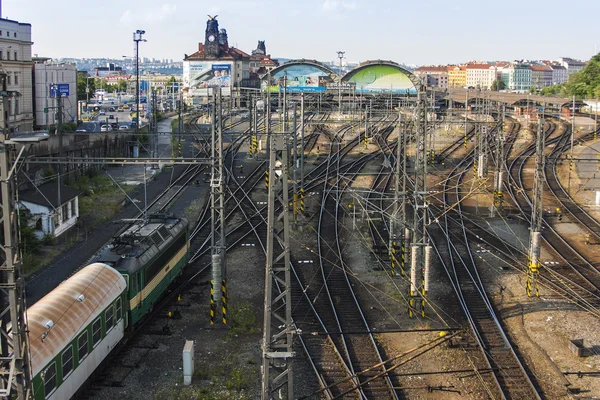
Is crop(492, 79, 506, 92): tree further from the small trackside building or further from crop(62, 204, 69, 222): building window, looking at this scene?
crop(62, 204, 69, 222): building window

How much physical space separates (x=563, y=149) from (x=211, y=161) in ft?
106

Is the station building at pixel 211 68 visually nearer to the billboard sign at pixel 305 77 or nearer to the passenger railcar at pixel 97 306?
the billboard sign at pixel 305 77

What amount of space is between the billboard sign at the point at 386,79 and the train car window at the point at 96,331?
2518 inches

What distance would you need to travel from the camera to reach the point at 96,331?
1120 cm

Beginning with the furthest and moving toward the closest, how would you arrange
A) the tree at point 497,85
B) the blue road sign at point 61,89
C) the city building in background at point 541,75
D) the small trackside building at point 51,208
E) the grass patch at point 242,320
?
1. the city building in background at point 541,75
2. the tree at point 497,85
3. the blue road sign at point 61,89
4. the small trackside building at point 51,208
5. the grass patch at point 242,320

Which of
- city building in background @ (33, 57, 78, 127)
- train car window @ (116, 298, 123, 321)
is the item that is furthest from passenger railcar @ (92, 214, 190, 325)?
city building in background @ (33, 57, 78, 127)

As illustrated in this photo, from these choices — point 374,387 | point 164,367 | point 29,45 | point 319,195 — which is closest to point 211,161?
point 164,367

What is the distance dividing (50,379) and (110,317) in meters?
2.35

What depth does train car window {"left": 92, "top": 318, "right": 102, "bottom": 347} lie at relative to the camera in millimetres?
11062

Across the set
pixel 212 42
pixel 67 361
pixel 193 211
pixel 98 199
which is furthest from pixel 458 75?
pixel 67 361

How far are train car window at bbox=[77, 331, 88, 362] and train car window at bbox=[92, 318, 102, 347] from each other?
28 centimetres

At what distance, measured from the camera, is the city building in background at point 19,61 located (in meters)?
38.4

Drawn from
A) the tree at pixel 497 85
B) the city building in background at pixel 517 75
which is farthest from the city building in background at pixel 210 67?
the city building in background at pixel 517 75

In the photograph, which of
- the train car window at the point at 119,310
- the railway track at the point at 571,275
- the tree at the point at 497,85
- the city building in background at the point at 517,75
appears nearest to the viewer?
the train car window at the point at 119,310
